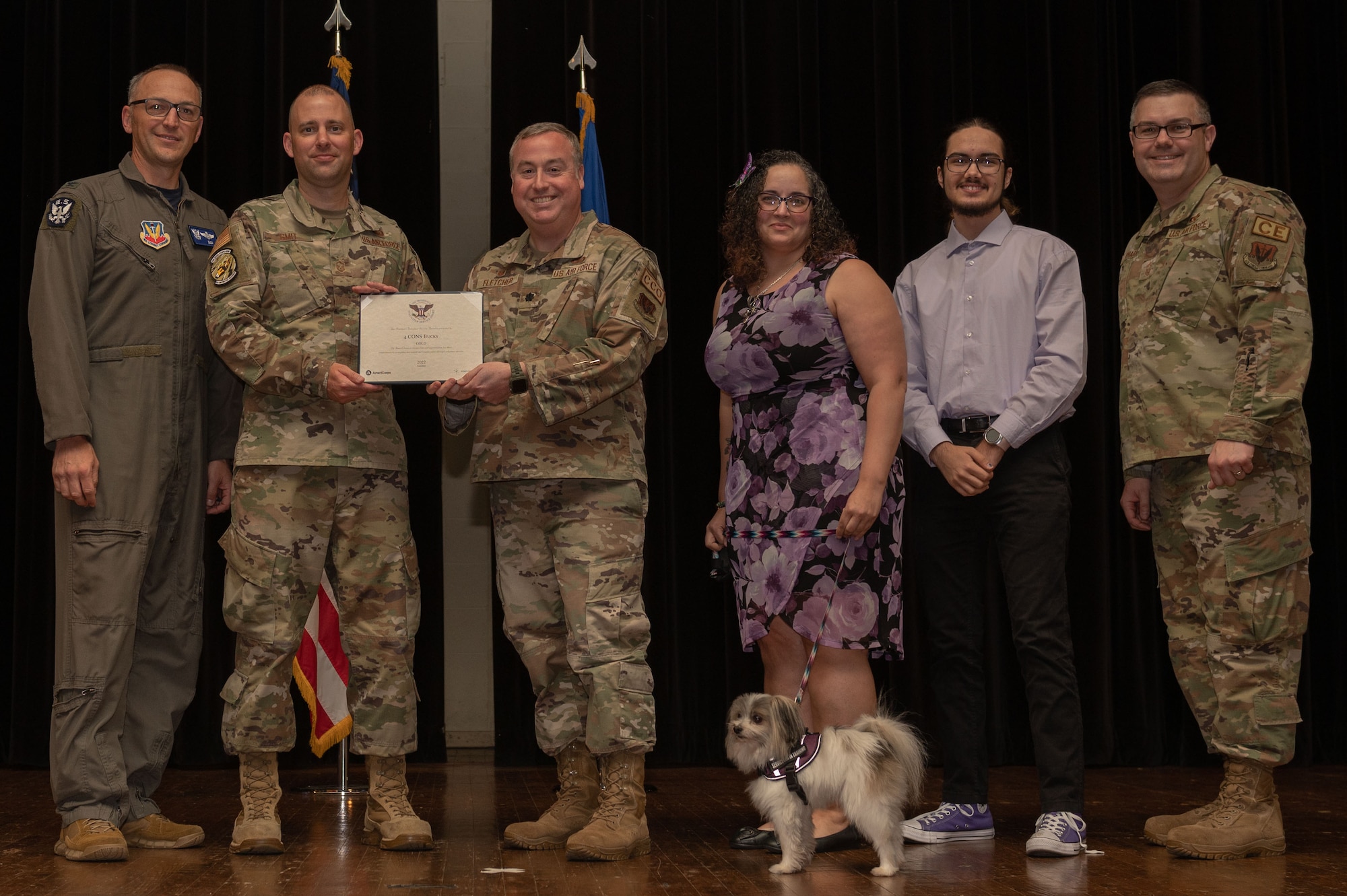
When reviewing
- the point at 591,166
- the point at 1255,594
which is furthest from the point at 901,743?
the point at 591,166

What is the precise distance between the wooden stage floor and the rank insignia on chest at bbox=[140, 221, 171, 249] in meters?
1.48

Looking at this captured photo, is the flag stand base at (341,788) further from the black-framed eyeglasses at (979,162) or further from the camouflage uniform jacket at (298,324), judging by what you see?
the black-framed eyeglasses at (979,162)

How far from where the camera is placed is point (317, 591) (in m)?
2.87

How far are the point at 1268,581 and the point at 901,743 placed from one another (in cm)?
96

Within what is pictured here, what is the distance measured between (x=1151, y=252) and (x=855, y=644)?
49.7 inches

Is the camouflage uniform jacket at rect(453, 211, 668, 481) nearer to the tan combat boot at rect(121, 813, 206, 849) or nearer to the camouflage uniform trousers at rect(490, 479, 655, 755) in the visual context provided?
the camouflage uniform trousers at rect(490, 479, 655, 755)

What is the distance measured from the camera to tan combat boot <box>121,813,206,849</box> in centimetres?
291

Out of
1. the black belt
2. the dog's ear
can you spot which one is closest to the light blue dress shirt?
the black belt

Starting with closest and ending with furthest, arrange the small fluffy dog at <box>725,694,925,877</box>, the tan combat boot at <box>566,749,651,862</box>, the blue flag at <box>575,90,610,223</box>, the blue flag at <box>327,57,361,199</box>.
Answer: the small fluffy dog at <box>725,694,925,877</box>, the tan combat boot at <box>566,749,651,862</box>, the blue flag at <box>327,57,361,199</box>, the blue flag at <box>575,90,610,223</box>

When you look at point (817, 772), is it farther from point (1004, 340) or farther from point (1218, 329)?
point (1218, 329)

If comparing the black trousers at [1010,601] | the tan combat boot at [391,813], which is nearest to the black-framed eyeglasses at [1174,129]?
the black trousers at [1010,601]

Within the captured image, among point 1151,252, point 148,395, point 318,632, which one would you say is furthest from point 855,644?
point 318,632

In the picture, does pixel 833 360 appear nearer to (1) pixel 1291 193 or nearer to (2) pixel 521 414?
(2) pixel 521 414

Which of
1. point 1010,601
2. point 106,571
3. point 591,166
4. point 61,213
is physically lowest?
point 1010,601
